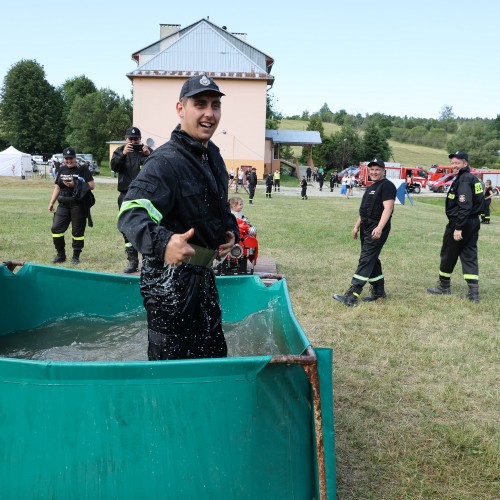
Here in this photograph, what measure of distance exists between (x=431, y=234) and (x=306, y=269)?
779 centimetres

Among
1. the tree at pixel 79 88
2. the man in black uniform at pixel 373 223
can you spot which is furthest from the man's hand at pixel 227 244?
the tree at pixel 79 88

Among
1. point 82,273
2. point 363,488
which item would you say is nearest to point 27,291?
point 82,273

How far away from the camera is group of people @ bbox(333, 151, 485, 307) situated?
6.99 meters

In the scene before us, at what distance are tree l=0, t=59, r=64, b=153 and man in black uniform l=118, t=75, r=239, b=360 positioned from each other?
73.3m

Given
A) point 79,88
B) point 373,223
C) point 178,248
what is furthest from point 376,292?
point 79,88

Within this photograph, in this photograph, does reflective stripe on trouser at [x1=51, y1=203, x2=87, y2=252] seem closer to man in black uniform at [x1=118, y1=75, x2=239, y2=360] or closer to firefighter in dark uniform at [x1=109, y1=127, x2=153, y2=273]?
firefighter in dark uniform at [x1=109, y1=127, x2=153, y2=273]

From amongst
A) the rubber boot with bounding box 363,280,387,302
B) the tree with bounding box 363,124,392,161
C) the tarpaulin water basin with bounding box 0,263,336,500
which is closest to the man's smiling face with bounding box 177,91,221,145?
the tarpaulin water basin with bounding box 0,263,336,500

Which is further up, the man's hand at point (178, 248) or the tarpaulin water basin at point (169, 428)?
the man's hand at point (178, 248)

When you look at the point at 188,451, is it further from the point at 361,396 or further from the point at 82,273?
the point at 82,273

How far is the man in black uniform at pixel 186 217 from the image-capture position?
2654mm

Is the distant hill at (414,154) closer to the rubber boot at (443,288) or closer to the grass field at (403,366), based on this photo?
the grass field at (403,366)

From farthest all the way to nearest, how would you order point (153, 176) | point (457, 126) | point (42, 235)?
point (457, 126) < point (42, 235) < point (153, 176)

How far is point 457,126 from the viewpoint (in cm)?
12112

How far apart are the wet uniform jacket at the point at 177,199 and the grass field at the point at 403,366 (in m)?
1.70
